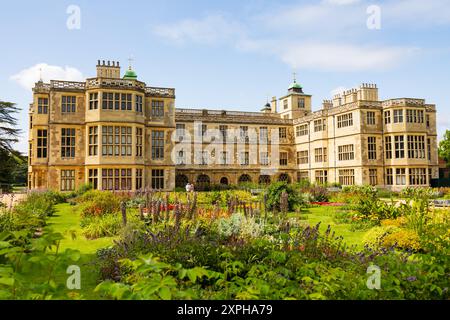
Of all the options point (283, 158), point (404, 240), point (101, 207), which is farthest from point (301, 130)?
point (404, 240)

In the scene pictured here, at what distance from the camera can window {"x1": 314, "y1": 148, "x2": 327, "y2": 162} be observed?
33562 millimetres

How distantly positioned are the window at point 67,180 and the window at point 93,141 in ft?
6.82

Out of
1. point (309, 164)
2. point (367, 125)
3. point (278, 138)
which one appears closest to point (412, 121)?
point (367, 125)

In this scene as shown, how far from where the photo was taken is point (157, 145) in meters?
26.2

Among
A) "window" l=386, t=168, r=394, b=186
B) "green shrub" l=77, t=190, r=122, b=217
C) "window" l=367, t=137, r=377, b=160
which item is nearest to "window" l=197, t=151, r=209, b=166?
"window" l=367, t=137, r=377, b=160

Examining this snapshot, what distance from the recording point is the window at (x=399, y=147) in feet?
95.6

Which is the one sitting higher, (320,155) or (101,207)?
(320,155)

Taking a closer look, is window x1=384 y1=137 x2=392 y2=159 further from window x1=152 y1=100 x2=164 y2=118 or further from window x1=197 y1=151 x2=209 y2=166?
window x1=152 y1=100 x2=164 y2=118

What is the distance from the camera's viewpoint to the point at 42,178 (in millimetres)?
25062

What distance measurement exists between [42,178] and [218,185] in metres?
13.9

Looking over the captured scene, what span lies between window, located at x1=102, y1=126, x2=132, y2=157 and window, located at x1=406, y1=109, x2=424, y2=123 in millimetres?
21672

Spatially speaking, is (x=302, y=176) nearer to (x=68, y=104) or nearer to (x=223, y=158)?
(x=223, y=158)

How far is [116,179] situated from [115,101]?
16.8ft
